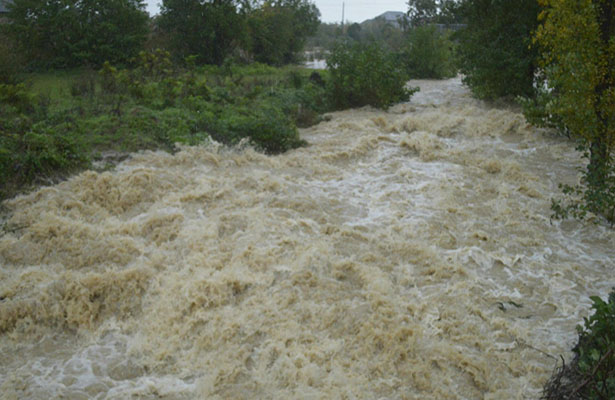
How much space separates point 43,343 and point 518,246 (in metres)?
5.40

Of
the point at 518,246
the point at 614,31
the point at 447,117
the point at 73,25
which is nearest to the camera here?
the point at 518,246

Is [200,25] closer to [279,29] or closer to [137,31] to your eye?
[137,31]

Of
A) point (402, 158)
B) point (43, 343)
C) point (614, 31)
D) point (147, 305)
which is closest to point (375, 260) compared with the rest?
point (147, 305)

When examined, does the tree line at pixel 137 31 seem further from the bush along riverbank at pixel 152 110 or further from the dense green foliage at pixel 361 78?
the dense green foliage at pixel 361 78

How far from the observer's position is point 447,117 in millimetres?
12156

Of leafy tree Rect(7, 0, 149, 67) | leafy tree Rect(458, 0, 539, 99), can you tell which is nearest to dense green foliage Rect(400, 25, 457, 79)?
leafy tree Rect(458, 0, 539, 99)

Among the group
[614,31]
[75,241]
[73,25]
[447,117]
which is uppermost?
[73,25]

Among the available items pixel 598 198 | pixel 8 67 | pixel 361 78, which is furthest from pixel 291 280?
pixel 8 67

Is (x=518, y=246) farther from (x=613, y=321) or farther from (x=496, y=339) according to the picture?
(x=613, y=321)

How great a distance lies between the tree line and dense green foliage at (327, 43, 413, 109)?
485 cm

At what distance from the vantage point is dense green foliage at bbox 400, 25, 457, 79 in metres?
20.5

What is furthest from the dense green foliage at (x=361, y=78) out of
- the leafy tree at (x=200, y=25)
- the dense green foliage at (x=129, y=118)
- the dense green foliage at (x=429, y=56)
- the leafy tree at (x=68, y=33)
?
the leafy tree at (x=68, y=33)

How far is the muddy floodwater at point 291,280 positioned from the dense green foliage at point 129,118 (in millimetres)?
574

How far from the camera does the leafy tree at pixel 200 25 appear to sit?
18.4 meters
